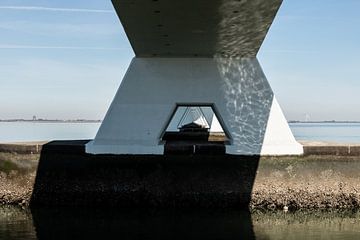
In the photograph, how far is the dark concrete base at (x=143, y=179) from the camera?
1510 centimetres

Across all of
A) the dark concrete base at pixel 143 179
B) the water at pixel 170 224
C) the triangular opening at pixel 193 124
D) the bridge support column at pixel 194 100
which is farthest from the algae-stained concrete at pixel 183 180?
the triangular opening at pixel 193 124

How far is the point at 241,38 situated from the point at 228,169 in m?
4.05

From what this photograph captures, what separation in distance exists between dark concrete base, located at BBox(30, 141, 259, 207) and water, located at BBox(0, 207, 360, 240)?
0.45m

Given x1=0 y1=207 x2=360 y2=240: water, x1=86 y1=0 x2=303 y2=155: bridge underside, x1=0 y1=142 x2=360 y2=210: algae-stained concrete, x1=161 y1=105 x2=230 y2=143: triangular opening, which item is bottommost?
x1=0 y1=207 x2=360 y2=240: water

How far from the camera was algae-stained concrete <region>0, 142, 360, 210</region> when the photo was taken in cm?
1508

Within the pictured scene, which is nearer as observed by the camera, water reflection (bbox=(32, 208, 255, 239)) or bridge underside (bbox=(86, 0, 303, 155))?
water reflection (bbox=(32, 208, 255, 239))

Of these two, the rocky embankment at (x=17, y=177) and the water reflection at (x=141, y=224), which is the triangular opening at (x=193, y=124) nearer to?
the rocky embankment at (x=17, y=177)

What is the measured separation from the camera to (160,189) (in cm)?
1520

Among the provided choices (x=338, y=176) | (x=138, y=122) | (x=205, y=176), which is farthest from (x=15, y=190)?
(x=338, y=176)

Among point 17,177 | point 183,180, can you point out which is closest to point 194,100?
point 183,180

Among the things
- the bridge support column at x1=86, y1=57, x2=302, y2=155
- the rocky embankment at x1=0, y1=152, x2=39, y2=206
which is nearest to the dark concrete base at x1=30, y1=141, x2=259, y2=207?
the rocky embankment at x1=0, y1=152, x2=39, y2=206

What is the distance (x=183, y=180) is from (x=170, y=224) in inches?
97.1

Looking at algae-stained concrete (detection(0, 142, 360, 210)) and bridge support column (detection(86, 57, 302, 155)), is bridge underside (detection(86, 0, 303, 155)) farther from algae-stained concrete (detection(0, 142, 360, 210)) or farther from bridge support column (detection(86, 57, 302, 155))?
algae-stained concrete (detection(0, 142, 360, 210))

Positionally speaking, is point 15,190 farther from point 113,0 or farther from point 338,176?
point 338,176
